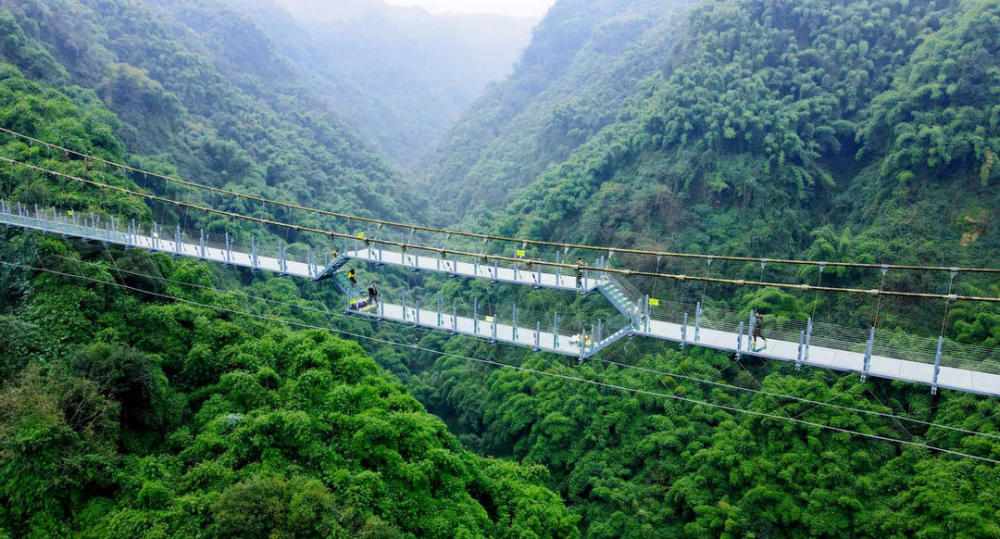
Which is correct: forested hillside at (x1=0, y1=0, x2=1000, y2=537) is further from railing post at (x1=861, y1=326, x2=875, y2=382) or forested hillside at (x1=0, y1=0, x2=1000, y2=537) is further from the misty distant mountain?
the misty distant mountain

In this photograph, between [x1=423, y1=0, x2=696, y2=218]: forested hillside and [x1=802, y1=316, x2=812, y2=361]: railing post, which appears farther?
[x1=423, y1=0, x2=696, y2=218]: forested hillside

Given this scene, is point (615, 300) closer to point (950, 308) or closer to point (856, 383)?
point (856, 383)

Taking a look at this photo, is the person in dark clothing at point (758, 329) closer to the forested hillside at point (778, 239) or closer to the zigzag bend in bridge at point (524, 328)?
the zigzag bend in bridge at point (524, 328)

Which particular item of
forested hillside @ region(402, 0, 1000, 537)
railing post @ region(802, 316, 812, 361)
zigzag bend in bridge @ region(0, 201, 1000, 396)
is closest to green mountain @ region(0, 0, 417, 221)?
forested hillside @ region(402, 0, 1000, 537)

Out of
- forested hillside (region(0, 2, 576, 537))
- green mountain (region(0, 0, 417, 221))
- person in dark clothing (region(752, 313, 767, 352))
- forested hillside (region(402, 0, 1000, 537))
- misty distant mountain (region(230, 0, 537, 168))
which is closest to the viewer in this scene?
person in dark clothing (region(752, 313, 767, 352))

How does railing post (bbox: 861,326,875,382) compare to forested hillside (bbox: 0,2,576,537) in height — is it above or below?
above

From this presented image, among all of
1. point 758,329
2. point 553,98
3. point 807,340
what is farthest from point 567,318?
point 553,98
